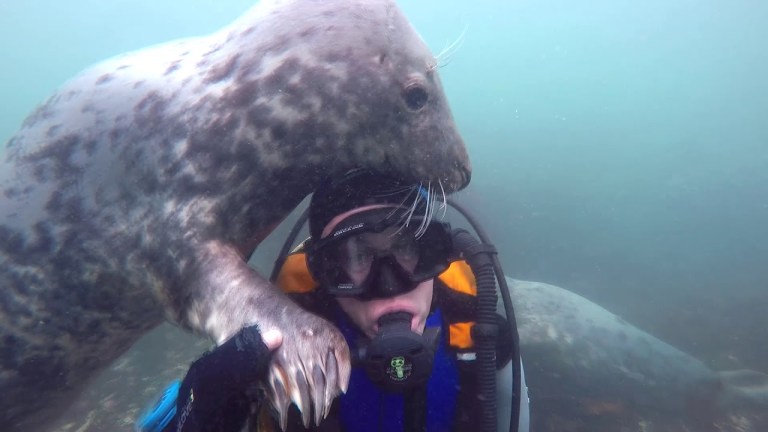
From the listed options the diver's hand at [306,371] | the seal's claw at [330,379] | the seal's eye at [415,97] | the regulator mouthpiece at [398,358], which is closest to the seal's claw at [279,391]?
the diver's hand at [306,371]

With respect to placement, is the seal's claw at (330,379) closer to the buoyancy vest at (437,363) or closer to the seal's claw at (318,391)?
the seal's claw at (318,391)

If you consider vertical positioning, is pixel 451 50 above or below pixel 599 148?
above

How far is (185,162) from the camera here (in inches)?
83.0

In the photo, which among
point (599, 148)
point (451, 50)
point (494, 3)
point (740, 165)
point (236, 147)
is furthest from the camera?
point (494, 3)

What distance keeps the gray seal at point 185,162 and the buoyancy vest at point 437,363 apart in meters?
0.74

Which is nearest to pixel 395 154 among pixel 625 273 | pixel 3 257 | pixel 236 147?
pixel 236 147

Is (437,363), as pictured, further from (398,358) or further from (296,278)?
(296,278)

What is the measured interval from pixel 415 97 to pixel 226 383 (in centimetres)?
164

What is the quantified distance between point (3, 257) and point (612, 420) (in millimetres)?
7431

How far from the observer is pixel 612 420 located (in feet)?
21.8

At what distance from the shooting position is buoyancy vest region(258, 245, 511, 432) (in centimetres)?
268

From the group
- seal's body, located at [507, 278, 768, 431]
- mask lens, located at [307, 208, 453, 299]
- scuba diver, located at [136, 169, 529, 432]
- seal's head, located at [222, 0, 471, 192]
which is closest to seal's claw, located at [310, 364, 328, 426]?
scuba diver, located at [136, 169, 529, 432]

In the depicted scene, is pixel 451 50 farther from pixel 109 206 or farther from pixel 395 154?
pixel 109 206

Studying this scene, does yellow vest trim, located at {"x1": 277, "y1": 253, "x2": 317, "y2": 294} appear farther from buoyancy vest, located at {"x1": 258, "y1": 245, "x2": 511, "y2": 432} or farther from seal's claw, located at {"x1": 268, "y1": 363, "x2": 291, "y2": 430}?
seal's claw, located at {"x1": 268, "y1": 363, "x2": 291, "y2": 430}
